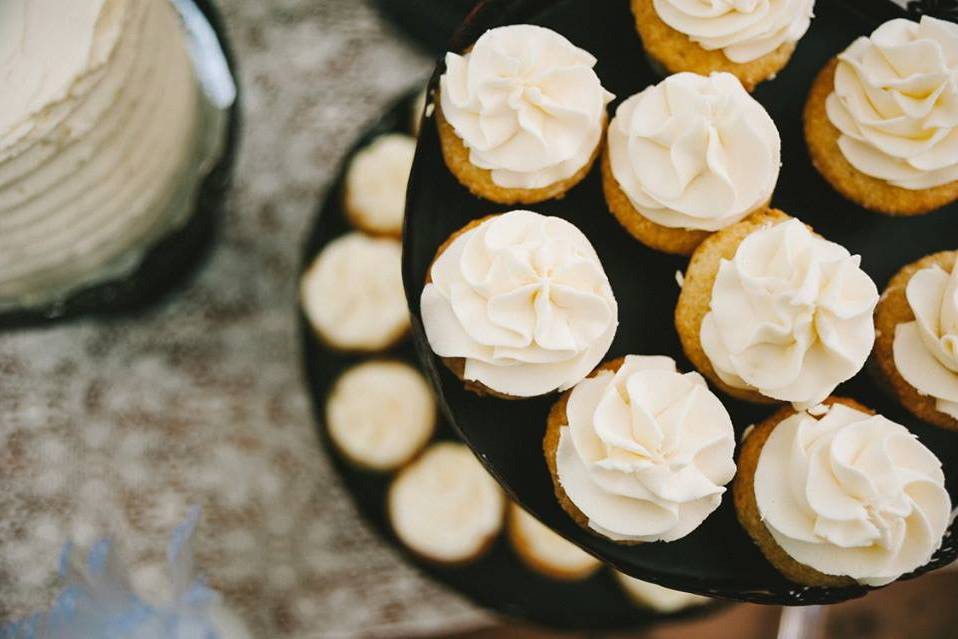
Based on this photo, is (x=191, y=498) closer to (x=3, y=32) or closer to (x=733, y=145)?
(x=3, y=32)

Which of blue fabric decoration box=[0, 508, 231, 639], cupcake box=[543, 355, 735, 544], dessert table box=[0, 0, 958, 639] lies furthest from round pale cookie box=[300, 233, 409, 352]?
cupcake box=[543, 355, 735, 544]

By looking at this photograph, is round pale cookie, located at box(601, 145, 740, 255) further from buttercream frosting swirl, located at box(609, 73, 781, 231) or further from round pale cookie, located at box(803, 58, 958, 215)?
round pale cookie, located at box(803, 58, 958, 215)

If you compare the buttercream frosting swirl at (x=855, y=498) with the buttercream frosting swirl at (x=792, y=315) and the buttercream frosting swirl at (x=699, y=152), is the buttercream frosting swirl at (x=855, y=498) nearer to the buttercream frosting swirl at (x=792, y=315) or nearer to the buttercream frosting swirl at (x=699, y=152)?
the buttercream frosting swirl at (x=792, y=315)

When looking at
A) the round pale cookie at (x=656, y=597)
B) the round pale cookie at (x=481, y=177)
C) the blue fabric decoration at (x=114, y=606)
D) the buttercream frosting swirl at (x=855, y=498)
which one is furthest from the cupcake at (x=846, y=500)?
the blue fabric decoration at (x=114, y=606)

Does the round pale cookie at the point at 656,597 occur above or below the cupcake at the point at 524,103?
below

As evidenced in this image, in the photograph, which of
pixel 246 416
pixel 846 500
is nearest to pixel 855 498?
pixel 846 500

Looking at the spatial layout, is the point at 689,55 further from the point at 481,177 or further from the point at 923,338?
the point at 923,338

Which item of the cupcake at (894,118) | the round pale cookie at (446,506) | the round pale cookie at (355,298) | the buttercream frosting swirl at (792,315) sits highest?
the cupcake at (894,118)
